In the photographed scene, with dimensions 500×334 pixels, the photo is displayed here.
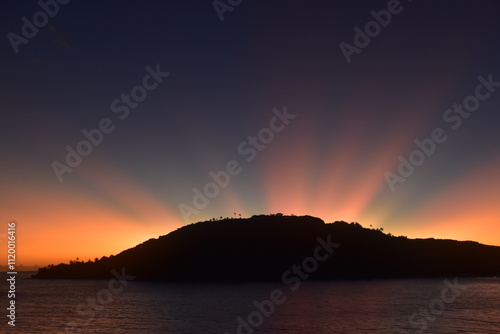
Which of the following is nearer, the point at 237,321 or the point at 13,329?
the point at 13,329

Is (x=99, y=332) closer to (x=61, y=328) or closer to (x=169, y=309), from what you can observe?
(x=61, y=328)

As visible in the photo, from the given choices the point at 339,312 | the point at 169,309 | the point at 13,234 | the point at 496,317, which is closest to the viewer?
the point at 13,234

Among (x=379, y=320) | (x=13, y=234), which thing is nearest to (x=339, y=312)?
(x=379, y=320)

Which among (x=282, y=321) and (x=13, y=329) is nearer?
(x=13, y=329)

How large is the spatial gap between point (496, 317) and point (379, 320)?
21824 millimetres

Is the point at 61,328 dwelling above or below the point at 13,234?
below

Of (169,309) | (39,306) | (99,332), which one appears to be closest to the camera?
(99,332)

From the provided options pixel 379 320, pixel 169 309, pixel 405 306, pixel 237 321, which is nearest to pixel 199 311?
pixel 169 309

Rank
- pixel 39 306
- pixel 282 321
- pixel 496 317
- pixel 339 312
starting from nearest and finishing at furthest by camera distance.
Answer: pixel 282 321 < pixel 496 317 < pixel 339 312 < pixel 39 306

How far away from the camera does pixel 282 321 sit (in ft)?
239

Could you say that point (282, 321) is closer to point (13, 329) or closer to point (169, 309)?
point (169, 309)

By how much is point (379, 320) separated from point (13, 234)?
55.6 m

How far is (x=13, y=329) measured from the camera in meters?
65.9

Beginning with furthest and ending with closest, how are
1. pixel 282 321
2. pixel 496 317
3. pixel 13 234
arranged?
pixel 496 317 → pixel 282 321 → pixel 13 234
